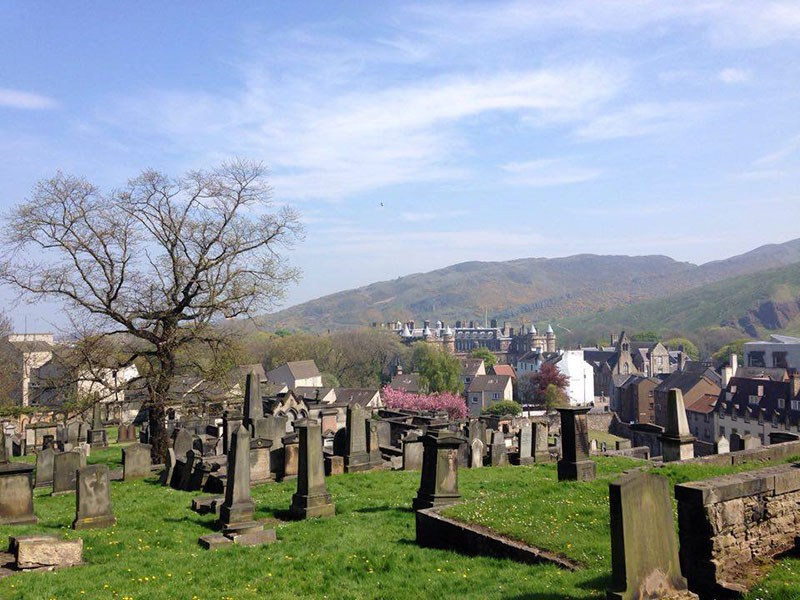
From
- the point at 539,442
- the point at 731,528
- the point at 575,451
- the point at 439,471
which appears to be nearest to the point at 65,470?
the point at 439,471

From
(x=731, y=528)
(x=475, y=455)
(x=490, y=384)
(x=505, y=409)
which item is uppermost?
(x=731, y=528)

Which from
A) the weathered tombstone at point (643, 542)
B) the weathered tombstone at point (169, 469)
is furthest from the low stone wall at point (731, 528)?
the weathered tombstone at point (169, 469)

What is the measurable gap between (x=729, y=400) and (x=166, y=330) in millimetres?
50212

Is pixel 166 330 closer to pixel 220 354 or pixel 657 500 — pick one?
pixel 220 354

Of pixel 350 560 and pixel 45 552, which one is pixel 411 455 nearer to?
pixel 350 560

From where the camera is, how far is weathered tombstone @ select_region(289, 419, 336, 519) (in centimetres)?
1377

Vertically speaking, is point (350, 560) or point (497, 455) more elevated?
point (350, 560)

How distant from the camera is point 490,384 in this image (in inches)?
3364

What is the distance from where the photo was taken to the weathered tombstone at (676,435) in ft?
53.9

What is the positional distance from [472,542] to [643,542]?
4.14 meters

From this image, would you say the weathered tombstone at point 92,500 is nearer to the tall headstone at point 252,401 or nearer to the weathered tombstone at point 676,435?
the tall headstone at point 252,401

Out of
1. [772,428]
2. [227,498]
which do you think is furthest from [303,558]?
[772,428]

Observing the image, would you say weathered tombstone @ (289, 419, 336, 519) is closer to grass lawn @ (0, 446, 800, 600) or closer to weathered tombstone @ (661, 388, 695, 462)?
grass lawn @ (0, 446, 800, 600)

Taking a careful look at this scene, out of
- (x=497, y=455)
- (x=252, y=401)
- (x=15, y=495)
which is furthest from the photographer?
(x=252, y=401)
